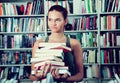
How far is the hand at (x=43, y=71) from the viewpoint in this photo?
3.50ft

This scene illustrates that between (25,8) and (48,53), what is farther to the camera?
(25,8)

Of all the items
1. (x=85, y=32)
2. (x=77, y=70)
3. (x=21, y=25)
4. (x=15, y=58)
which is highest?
(x=21, y=25)

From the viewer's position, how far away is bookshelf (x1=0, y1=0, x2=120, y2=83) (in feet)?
12.2

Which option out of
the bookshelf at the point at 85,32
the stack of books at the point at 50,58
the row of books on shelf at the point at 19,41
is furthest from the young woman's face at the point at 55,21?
the row of books on shelf at the point at 19,41

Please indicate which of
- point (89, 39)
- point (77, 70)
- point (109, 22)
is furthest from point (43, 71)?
point (109, 22)

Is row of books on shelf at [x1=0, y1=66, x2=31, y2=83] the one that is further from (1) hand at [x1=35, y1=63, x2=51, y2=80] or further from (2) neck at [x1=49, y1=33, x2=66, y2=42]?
(1) hand at [x1=35, y1=63, x2=51, y2=80]

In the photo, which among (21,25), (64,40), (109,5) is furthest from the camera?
(21,25)

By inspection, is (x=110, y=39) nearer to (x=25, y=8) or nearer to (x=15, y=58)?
(x=25, y=8)

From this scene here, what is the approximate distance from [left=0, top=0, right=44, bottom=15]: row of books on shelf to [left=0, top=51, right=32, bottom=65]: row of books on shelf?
681 mm

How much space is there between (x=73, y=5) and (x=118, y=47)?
0.99m

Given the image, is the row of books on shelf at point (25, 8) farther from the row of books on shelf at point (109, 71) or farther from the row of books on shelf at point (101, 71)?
the row of books on shelf at point (109, 71)

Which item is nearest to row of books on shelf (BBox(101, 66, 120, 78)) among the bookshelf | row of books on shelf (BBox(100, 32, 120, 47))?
the bookshelf

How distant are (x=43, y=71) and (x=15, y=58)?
2.88m

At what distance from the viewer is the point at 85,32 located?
3.82 metres
